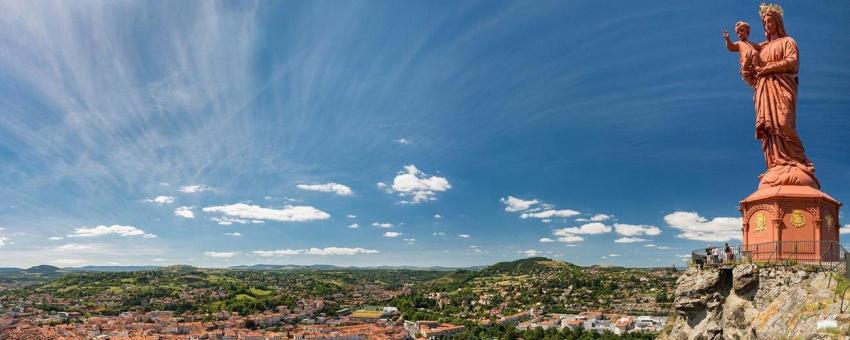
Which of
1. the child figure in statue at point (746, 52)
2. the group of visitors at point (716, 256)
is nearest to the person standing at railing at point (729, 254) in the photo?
the group of visitors at point (716, 256)

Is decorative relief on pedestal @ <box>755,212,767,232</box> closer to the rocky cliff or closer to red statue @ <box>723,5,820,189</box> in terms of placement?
red statue @ <box>723,5,820,189</box>

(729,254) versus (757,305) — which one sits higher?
(729,254)

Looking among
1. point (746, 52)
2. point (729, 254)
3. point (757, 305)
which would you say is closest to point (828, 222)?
point (729, 254)

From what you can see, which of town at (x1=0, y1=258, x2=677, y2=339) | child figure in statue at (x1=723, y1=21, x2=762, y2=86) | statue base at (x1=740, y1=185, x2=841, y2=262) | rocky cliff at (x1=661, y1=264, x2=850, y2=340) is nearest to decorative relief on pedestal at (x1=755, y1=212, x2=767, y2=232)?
statue base at (x1=740, y1=185, x2=841, y2=262)

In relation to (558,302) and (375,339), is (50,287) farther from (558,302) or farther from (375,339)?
(558,302)

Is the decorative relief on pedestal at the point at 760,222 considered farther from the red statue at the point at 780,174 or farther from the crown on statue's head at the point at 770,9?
the crown on statue's head at the point at 770,9

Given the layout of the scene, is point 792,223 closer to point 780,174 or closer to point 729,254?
point 780,174
